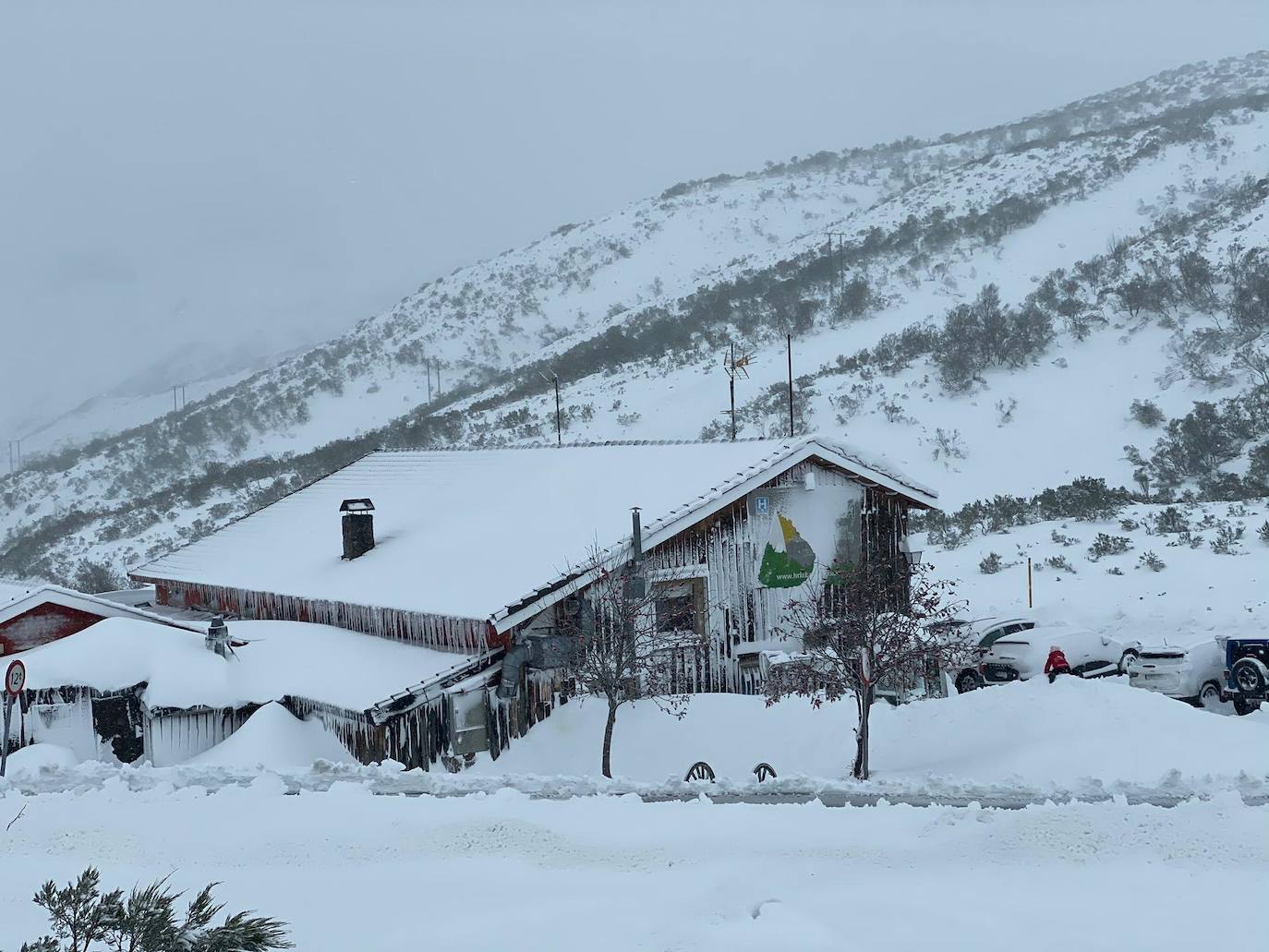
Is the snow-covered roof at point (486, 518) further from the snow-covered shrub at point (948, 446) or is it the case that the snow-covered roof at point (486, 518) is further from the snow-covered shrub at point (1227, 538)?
the snow-covered shrub at point (948, 446)

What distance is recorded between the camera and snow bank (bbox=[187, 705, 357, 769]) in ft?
51.7

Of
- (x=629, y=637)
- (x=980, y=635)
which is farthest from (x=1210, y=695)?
(x=629, y=637)

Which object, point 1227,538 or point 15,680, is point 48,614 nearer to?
point 15,680

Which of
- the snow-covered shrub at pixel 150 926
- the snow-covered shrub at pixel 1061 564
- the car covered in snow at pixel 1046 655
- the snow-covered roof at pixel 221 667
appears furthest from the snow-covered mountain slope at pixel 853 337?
the snow-covered shrub at pixel 150 926

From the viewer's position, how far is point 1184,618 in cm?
2445

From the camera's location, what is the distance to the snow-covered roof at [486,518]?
18.3 m

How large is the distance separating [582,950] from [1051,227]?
221 feet

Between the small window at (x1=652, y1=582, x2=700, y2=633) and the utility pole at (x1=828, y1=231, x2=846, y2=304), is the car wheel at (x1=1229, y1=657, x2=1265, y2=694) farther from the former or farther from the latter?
the utility pole at (x1=828, y1=231, x2=846, y2=304)

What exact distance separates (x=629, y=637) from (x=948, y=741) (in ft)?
15.4

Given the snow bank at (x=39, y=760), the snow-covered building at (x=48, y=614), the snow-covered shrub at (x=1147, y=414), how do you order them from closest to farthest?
the snow bank at (x=39, y=760), the snow-covered building at (x=48, y=614), the snow-covered shrub at (x=1147, y=414)

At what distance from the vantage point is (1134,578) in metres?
27.8

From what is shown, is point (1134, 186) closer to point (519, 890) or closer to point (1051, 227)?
point (1051, 227)

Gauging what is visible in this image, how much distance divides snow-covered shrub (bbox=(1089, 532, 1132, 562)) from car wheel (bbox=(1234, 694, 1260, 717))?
436 inches

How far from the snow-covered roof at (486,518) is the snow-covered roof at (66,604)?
2.68 metres
